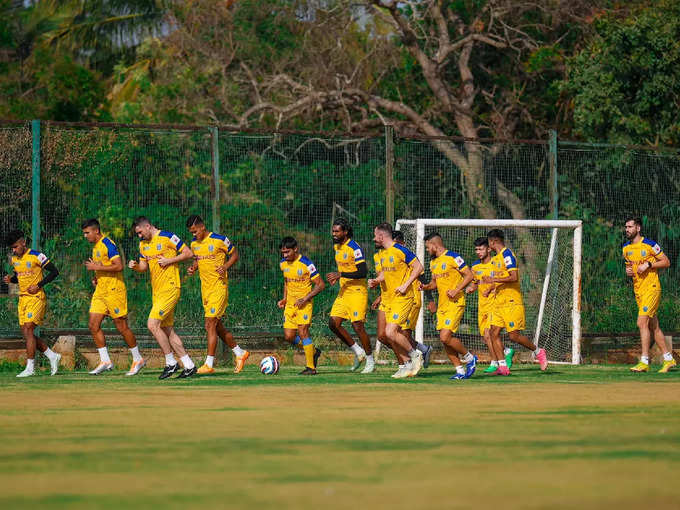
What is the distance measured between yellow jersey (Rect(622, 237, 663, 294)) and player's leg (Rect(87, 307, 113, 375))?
26.3 feet

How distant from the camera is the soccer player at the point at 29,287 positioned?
18.0 metres

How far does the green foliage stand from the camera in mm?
24797

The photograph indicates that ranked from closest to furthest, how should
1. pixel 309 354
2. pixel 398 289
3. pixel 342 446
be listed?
pixel 342 446 → pixel 398 289 → pixel 309 354

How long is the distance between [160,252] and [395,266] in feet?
11.3

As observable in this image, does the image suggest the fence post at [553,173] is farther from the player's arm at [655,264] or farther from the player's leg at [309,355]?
the player's leg at [309,355]

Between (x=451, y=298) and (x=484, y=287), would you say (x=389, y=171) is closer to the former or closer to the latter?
(x=484, y=287)

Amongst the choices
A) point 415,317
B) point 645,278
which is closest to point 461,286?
point 415,317

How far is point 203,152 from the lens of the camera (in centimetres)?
2038

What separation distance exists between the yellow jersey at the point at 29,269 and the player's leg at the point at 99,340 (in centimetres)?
88

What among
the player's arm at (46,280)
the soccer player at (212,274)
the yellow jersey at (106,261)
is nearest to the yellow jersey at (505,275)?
the soccer player at (212,274)

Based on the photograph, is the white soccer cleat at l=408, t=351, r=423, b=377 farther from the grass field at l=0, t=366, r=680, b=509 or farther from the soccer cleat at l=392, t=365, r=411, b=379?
the grass field at l=0, t=366, r=680, b=509

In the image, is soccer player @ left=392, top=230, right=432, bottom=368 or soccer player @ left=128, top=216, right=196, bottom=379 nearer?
soccer player @ left=392, top=230, right=432, bottom=368

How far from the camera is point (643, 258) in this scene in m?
18.6

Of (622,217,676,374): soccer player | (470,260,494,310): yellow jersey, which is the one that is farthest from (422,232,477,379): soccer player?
(622,217,676,374): soccer player
